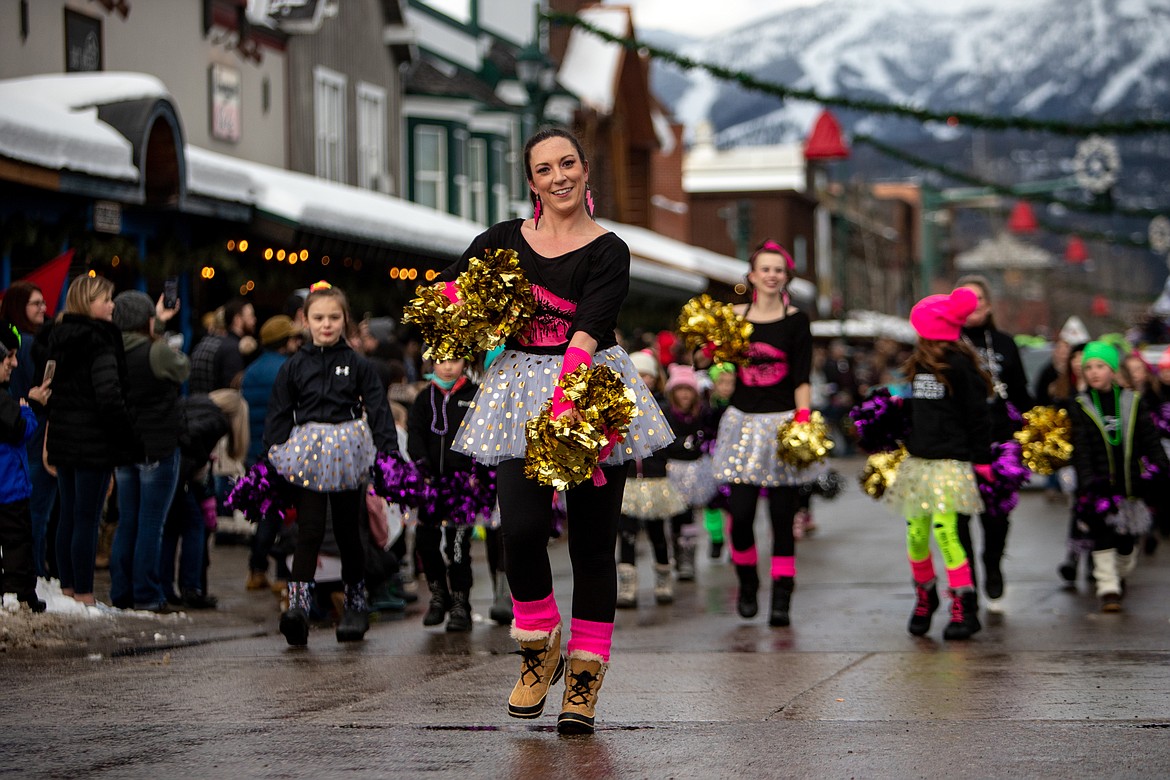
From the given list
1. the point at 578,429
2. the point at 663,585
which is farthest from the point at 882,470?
the point at 578,429

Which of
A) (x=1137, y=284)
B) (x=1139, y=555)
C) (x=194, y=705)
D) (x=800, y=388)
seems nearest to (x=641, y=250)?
(x=1139, y=555)

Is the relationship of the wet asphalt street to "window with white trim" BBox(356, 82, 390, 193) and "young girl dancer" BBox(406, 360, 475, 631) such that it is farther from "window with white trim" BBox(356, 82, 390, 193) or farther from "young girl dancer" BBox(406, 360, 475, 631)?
"window with white trim" BBox(356, 82, 390, 193)

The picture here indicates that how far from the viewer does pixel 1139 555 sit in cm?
1355

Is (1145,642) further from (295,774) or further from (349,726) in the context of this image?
(295,774)

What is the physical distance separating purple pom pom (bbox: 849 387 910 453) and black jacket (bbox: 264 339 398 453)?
265 centimetres

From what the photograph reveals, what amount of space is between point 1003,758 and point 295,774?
85.1 inches

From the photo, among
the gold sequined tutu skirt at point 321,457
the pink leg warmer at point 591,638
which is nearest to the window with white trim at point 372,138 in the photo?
the gold sequined tutu skirt at point 321,457

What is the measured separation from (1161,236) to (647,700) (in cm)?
3202

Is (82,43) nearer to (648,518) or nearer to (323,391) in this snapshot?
(648,518)

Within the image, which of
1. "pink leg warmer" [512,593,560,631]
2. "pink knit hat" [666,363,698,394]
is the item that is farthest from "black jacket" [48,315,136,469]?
"pink knit hat" [666,363,698,394]

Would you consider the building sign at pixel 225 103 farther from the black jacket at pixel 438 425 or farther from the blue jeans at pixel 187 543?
the black jacket at pixel 438 425

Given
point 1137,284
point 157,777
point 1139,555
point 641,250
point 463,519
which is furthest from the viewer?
point 1137,284

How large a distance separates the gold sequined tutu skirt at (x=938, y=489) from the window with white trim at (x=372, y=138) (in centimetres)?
1768

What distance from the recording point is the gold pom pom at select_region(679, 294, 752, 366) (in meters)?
9.63
